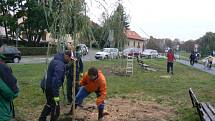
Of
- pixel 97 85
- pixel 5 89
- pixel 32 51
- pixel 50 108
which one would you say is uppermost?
pixel 5 89

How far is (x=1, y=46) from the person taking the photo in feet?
21.7

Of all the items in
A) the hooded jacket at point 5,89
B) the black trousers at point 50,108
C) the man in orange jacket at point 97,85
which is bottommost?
the black trousers at point 50,108

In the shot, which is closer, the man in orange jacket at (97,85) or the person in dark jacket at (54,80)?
the person in dark jacket at (54,80)

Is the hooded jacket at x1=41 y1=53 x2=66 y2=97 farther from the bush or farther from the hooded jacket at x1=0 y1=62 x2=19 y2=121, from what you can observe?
the bush

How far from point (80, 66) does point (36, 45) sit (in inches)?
2148

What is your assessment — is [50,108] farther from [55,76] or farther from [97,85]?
[97,85]

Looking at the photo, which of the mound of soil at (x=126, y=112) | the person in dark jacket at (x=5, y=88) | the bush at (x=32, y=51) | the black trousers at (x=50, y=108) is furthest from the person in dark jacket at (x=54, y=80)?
the bush at (x=32, y=51)

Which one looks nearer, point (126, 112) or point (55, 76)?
point (55, 76)

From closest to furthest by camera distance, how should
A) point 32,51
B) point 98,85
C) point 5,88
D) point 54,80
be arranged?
point 5,88
point 54,80
point 98,85
point 32,51

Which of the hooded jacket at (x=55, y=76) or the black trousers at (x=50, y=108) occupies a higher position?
the hooded jacket at (x=55, y=76)

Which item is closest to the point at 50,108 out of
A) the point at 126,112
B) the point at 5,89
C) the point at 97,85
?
the point at 97,85

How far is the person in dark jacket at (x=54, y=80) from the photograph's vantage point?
9.48 meters

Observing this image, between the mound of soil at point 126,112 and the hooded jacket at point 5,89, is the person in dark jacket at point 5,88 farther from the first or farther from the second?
the mound of soil at point 126,112

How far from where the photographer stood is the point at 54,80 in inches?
373
